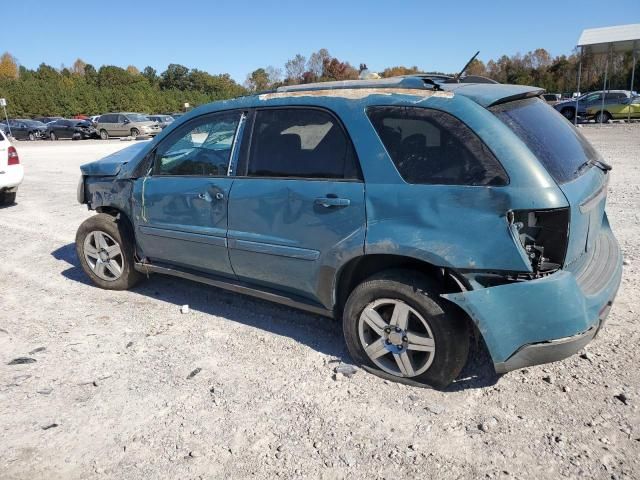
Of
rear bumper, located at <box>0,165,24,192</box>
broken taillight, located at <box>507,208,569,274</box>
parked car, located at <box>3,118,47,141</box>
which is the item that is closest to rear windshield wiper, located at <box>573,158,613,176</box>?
broken taillight, located at <box>507,208,569,274</box>

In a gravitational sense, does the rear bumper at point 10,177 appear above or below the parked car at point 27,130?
below

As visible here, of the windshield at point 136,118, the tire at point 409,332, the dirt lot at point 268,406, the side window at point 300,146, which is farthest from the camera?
the windshield at point 136,118

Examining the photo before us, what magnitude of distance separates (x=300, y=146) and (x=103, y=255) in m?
2.53

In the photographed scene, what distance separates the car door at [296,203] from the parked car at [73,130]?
33.8 meters

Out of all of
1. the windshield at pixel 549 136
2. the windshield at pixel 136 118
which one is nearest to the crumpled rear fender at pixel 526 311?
the windshield at pixel 549 136

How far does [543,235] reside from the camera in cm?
265

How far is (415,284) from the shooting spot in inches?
115

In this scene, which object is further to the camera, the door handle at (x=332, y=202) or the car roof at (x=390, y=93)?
the door handle at (x=332, y=202)

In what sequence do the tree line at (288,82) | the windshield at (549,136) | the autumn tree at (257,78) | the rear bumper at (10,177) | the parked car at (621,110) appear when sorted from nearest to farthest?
the windshield at (549,136), the rear bumper at (10,177), the parked car at (621,110), the tree line at (288,82), the autumn tree at (257,78)

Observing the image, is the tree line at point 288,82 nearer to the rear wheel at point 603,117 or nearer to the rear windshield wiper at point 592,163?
the rear wheel at point 603,117

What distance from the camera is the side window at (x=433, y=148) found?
8.90 ft

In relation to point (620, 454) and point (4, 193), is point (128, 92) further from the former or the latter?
point (620, 454)

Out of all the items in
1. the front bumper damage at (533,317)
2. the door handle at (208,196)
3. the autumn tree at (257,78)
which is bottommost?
the front bumper damage at (533,317)

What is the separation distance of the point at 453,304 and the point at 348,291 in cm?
74
